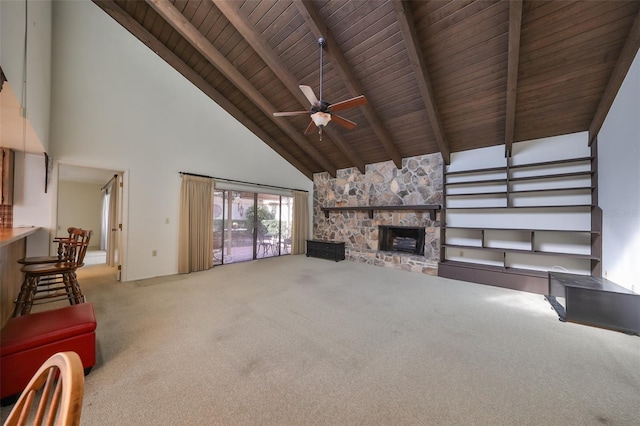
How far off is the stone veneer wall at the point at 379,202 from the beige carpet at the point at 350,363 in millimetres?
2109

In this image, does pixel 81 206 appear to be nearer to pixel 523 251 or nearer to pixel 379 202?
pixel 379 202

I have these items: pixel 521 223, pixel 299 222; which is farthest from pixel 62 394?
pixel 299 222

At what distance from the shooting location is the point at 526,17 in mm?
3146

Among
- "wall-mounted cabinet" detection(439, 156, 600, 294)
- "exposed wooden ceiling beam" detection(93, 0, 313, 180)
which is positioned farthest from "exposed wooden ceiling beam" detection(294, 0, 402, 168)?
"exposed wooden ceiling beam" detection(93, 0, 313, 180)

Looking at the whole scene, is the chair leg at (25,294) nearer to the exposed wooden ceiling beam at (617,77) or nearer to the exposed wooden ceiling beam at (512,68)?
the exposed wooden ceiling beam at (512,68)

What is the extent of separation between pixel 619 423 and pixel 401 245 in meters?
4.88

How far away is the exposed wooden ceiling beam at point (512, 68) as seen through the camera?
2887mm

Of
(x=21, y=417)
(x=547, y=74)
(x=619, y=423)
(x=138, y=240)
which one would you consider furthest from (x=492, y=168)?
(x=138, y=240)

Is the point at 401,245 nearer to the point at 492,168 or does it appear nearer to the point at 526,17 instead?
the point at 492,168

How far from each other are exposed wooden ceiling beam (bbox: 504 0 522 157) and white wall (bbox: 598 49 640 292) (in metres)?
1.20

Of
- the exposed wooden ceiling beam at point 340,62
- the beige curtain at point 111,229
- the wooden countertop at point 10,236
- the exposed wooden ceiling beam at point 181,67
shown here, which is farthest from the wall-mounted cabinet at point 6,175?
the exposed wooden ceiling beam at point 340,62

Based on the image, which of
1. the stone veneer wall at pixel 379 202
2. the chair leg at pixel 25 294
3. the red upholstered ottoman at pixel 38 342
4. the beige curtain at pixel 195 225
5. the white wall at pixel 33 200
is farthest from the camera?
the stone veneer wall at pixel 379 202

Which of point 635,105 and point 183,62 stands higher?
point 183,62

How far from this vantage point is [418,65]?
3686mm
